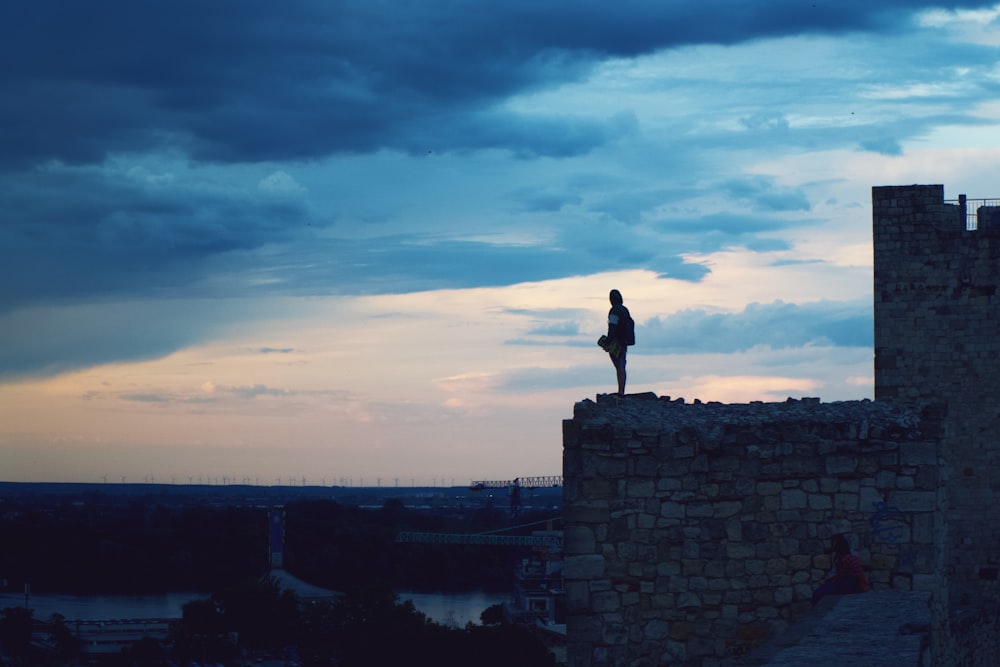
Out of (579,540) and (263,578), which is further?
(263,578)

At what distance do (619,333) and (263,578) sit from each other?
69101 mm

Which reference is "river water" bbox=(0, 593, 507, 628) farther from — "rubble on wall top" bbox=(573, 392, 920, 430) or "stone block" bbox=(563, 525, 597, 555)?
"stone block" bbox=(563, 525, 597, 555)

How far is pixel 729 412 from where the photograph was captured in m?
9.42

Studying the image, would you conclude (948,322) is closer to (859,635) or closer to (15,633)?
(859,635)

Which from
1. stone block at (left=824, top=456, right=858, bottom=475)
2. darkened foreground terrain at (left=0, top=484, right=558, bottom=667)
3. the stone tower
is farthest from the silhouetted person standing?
darkened foreground terrain at (left=0, top=484, right=558, bottom=667)

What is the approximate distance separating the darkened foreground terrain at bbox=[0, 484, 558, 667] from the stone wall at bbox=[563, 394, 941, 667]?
91.5 feet

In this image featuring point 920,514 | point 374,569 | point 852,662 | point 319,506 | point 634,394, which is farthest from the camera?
point 319,506

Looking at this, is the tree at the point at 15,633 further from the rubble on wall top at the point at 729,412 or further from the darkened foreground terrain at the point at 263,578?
the rubble on wall top at the point at 729,412

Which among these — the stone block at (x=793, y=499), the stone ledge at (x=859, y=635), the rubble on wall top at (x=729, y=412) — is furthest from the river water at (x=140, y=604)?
the stone ledge at (x=859, y=635)

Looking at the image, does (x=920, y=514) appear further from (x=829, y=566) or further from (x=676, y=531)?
(x=676, y=531)

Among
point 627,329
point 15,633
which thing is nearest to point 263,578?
point 15,633

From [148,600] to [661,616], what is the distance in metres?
93.9

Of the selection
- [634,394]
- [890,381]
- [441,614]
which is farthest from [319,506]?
[634,394]

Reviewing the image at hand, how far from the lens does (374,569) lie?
92875 millimetres
